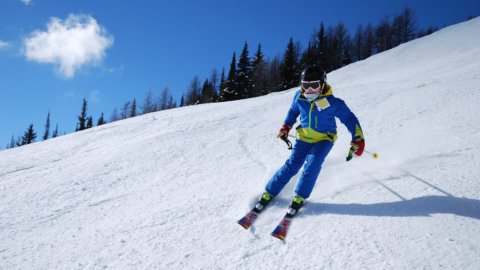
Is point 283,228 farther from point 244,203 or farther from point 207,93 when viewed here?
point 207,93

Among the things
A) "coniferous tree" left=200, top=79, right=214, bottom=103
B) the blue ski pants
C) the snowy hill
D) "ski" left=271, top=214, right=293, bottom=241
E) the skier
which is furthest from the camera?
"coniferous tree" left=200, top=79, right=214, bottom=103

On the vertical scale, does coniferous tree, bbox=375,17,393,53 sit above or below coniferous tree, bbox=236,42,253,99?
above

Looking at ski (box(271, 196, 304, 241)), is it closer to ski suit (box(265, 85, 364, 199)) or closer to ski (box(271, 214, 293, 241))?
ski (box(271, 214, 293, 241))

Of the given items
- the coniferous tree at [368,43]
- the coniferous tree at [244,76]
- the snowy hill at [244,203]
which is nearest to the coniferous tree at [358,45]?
the coniferous tree at [368,43]

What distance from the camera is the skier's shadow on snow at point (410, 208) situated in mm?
3371

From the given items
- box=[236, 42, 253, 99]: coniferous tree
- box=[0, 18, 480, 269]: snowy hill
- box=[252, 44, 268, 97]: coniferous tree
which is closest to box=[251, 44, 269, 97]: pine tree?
box=[252, 44, 268, 97]: coniferous tree

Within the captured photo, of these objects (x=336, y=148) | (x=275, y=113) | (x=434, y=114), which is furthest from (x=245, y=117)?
(x=434, y=114)

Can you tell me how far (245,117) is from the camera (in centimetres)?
951

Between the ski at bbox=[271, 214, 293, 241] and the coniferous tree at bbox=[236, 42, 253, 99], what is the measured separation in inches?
1818

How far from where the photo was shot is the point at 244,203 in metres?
4.17

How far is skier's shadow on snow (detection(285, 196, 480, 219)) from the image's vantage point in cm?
337

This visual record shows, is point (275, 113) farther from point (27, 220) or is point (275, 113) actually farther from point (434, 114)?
point (27, 220)

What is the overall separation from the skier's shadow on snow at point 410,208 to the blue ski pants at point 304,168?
274 mm

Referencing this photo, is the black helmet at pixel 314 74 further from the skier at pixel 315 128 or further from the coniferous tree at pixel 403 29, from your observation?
the coniferous tree at pixel 403 29
